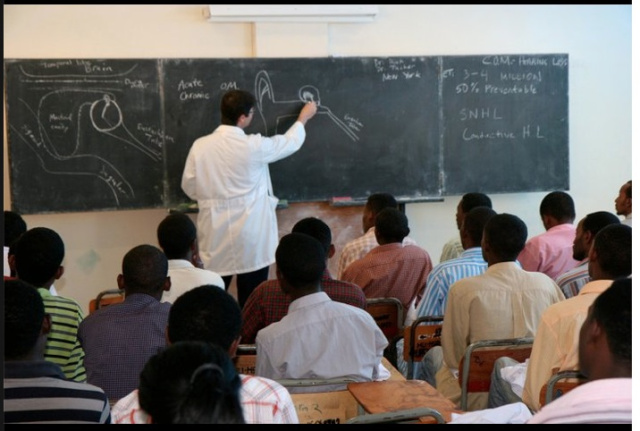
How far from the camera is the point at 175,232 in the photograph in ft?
13.5

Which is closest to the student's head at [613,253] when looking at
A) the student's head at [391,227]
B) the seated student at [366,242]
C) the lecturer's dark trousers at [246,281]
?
the student's head at [391,227]

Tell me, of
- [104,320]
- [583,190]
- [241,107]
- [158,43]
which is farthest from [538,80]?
[104,320]

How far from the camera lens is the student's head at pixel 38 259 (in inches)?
139

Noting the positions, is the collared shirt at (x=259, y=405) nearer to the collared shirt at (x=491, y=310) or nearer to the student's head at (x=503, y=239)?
the collared shirt at (x=491, y=310)

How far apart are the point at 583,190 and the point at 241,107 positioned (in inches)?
116

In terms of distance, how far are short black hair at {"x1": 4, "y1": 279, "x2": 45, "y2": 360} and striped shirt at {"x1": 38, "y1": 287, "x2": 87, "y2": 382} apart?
717 millimetres

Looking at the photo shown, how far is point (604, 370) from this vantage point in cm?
179

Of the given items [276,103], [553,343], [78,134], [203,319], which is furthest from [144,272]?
[276,103]

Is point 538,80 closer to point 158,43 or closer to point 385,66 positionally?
point 385,66

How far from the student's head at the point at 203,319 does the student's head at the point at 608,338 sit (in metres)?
0.89

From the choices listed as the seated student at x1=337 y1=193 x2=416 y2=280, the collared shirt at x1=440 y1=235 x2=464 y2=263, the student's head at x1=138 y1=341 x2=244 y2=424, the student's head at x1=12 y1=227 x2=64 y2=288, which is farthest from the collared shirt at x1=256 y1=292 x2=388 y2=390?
the collared shirt at x1=440 y1=235 x2=464 y2=263

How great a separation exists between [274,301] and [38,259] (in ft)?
3.09

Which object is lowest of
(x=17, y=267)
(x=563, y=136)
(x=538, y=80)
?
(x=17, y=267)
